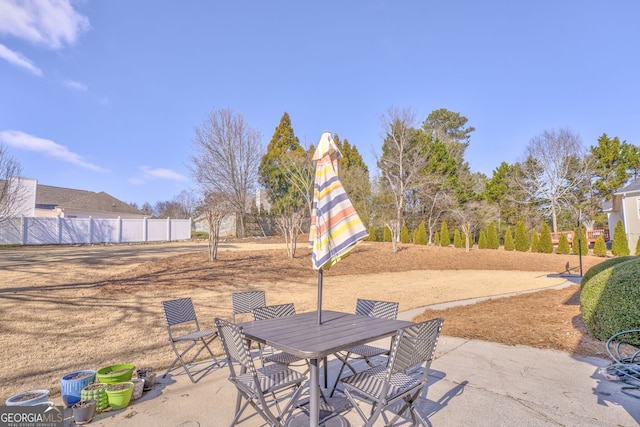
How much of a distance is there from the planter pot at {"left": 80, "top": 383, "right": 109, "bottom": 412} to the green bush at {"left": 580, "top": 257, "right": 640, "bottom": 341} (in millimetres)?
5849

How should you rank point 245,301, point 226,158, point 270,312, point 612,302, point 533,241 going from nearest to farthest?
point 270,312
point 612,302
point 245,301
point 533,241
point 226,158

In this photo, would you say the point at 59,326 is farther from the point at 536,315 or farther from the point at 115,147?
the point at 115,147

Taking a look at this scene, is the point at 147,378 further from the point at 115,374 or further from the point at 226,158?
the point at 226,158

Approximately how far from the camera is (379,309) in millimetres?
3828

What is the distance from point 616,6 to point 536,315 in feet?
34.1

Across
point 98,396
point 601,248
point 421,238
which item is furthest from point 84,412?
point 601,248

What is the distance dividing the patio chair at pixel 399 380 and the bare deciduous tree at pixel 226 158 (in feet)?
85.1

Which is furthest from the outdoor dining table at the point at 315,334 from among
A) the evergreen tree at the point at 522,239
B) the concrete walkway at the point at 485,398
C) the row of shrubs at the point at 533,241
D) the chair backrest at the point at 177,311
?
the evergreen tree at the point at 522,239

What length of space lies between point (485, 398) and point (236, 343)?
234 centimetres

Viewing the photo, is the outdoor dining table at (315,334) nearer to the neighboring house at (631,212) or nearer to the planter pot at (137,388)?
the planter pot at (137,388)

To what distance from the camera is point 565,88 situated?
15305mm

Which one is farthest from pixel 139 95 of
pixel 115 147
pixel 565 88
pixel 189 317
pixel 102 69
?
pixel 565 88

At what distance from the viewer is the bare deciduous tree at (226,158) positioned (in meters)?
27.2

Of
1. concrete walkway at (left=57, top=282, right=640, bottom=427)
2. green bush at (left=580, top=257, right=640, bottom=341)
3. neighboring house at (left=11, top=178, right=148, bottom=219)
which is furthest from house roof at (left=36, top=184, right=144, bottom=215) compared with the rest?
green bush at (left=580, top=257, right=640, bottom=341)
